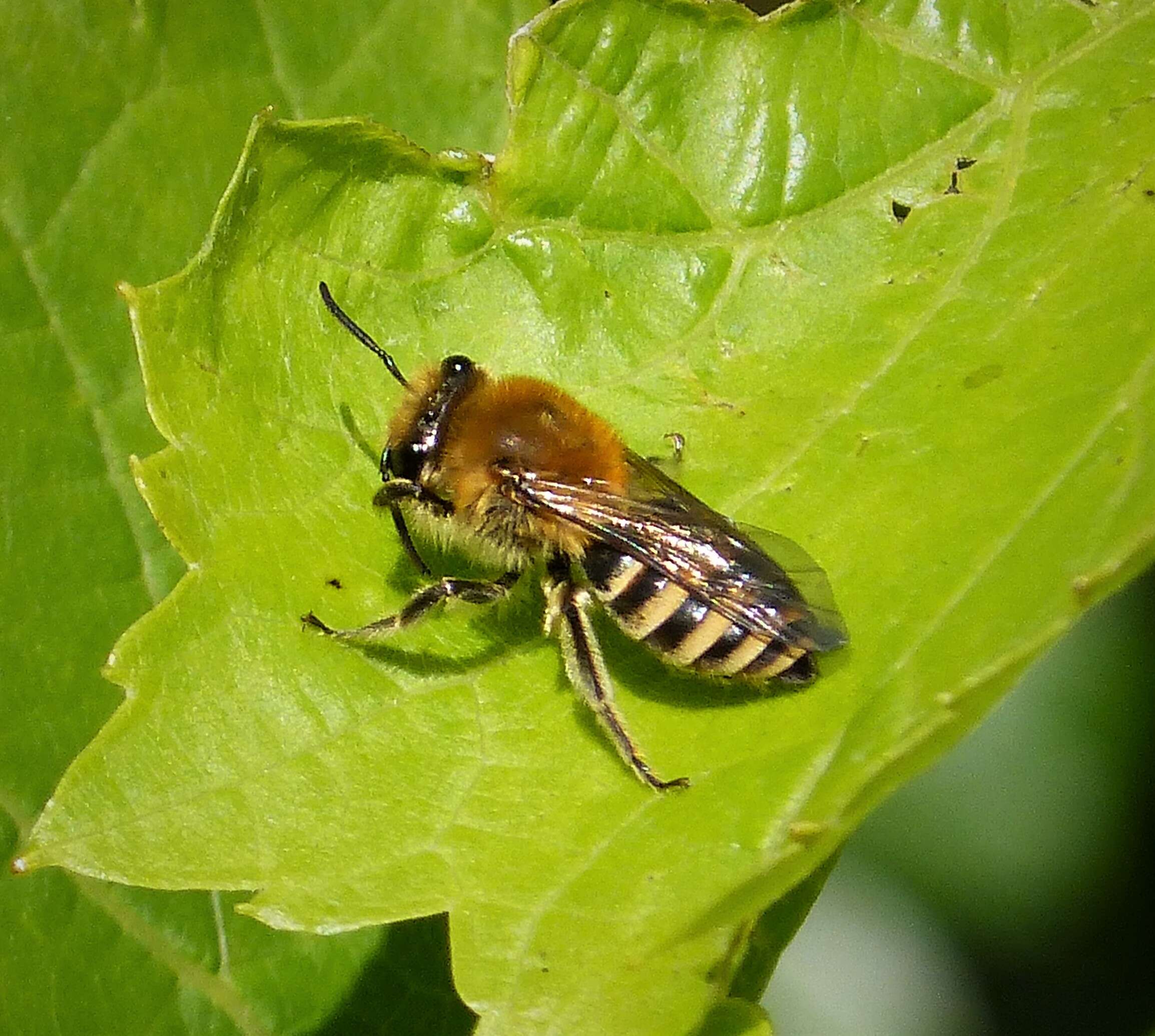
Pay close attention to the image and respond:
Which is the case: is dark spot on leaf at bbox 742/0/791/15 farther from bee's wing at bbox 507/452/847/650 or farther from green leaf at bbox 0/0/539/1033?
bee's wing at bbox 507/452/847/650

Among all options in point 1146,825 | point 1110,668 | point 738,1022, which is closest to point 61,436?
point 738,1022

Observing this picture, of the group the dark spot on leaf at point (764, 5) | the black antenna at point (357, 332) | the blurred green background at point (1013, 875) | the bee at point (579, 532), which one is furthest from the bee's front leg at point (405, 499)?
the dark spot on leaf at point (764, 5)

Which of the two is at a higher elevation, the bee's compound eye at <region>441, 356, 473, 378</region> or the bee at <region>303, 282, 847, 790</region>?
the bee's compound eye at <region>441, 356, 473, 378</region>

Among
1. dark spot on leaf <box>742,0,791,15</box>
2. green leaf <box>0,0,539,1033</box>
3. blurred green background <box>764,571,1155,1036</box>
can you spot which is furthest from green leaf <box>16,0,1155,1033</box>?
blurred green background <box>764,571,1155,1036</box>

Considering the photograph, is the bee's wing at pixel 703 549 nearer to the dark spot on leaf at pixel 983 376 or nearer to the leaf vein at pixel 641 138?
the dark spot on leaf at pixel 983 376

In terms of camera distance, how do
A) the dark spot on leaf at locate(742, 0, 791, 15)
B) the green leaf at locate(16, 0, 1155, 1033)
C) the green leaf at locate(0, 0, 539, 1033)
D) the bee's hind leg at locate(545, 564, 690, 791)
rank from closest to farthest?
the green leaf at locate(16, 0, 1155, 1033) → the bee's hind leg at locate(545, 564, 690, 791) → the green leaf at locate(0, 0, 539, 1033) → the dark spot on leaf at locate(742, 0, 791, 15)

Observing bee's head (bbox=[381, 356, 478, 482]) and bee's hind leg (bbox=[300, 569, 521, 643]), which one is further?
bee's head (bbox=[381, 356, 478, 482])
